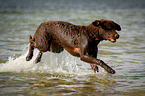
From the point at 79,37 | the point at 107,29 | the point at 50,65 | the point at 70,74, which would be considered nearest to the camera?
the point at 107,29

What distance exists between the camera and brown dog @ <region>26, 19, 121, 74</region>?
7391mm

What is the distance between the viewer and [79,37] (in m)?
7.56

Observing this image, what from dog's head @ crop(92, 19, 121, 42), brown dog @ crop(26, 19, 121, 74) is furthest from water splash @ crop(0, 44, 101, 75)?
dog's head @ crop(92, 19, 121, 42)

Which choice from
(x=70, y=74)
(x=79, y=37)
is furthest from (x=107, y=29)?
(x=70, y=74)

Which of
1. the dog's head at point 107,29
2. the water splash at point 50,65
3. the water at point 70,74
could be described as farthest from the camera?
the water splash at point 50,65

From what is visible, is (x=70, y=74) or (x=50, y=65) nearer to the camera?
(x=70, y=74)

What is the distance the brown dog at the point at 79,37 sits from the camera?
739 cm

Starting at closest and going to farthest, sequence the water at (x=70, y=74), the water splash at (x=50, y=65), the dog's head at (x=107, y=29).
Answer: the water at (x=70, y=74) → the dog's head at (x=107, y=29) → the water splash at (x=50, y=65)

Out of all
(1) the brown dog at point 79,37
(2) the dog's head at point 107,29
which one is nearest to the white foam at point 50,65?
(1) the brown dog at point 79,37

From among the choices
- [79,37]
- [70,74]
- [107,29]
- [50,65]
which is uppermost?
[107,29]

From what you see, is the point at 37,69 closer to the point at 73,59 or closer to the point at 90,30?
the point at 73,59

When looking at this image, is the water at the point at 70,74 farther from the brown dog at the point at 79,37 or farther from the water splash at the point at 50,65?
the brown dog at the point at 79,37

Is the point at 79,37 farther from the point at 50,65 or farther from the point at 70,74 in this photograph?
the point at 50,65

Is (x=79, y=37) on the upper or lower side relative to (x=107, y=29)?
lower
